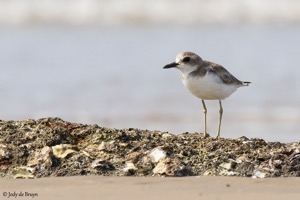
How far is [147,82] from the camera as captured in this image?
12188 millimetres

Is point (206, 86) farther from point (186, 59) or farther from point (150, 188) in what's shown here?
point (150, 188)

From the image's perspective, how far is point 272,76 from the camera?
39.6ft

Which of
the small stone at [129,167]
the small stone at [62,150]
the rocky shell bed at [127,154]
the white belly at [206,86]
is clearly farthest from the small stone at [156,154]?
the white belly at [206,86]

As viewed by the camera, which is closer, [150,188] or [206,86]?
[150,188]

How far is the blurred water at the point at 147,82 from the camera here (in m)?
10.2

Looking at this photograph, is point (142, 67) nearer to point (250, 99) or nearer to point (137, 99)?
point (137, 99)

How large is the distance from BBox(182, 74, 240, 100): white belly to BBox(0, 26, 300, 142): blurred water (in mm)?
2249

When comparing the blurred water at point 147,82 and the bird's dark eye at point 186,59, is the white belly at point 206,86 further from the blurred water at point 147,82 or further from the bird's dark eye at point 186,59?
the blurred water at point 147,82

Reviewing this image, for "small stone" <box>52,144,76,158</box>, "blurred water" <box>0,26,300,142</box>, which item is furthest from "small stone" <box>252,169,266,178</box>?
"blurred water" <box>0,26,300,142</box>

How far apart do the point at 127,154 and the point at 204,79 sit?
1.50 meters

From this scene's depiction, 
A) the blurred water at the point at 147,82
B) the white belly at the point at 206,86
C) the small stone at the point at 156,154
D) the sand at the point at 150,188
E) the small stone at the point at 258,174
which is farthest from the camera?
the blurred water at the point at 147,82

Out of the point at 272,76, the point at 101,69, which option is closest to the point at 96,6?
the point at 101,69

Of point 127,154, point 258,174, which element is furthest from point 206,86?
point 258,174

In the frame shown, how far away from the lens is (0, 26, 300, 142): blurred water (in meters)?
10.2
